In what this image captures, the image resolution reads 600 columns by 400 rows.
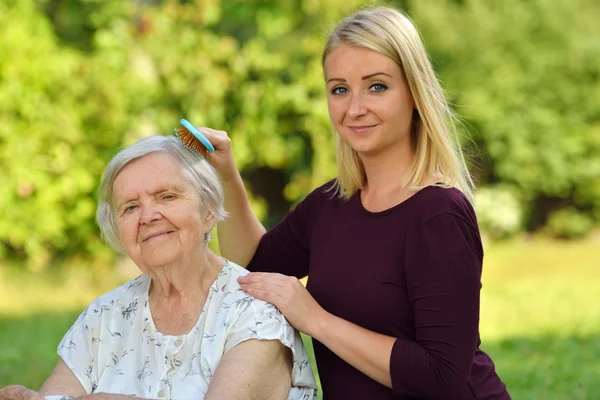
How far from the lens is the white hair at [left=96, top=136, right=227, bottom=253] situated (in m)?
2.85

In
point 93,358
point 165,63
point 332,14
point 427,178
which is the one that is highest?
point 332,14

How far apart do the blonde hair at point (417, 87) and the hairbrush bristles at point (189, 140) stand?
0.52 meters

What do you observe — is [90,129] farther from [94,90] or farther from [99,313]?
[99,313]

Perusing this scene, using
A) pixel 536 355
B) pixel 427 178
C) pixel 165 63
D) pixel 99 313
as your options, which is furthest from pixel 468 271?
pixel 165 63

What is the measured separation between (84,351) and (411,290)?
107 cm

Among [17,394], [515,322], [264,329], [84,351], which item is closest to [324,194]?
[264,329]

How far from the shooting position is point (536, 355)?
597cm

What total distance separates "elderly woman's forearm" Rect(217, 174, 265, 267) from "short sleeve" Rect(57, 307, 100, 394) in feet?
2.38

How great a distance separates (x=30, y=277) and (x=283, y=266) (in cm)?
601

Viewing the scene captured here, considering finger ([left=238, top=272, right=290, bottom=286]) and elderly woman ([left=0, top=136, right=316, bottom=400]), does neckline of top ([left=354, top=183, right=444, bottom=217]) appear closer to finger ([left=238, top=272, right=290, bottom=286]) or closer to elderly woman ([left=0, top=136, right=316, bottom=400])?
finger ([left=238, top=272, right=290, bottom=286])

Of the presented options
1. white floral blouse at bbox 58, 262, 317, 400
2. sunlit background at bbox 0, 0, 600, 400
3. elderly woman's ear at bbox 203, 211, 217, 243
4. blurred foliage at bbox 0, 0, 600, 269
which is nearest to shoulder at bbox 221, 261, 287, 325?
white floral blouse at bbox 58, 262, 317, 400

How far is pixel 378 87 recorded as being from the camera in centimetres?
291

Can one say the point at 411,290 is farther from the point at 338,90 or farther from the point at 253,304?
the point at 338,90

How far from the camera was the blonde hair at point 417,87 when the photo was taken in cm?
287
